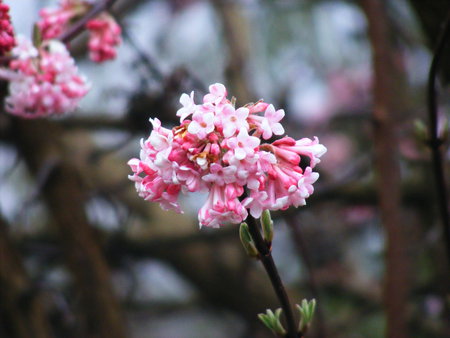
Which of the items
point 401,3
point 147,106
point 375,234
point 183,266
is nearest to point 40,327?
point 147,106

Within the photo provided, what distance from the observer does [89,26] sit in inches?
43.2

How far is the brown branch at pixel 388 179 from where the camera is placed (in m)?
1.28

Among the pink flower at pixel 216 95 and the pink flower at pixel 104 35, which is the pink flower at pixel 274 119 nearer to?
the pink flower at pixel 216 95

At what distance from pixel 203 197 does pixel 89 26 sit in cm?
167

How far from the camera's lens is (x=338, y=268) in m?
2.58

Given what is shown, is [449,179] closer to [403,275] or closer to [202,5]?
[403,275]

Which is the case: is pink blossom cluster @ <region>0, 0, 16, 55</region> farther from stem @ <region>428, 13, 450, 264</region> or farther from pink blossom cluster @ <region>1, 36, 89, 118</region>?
stem @ <region>428, 13, 450, 264</region>

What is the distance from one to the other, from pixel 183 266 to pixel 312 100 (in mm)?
1530

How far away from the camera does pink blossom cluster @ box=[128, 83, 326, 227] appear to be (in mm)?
630

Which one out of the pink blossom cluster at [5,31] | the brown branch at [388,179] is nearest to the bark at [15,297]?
the pink blossom cluster at [5,31]

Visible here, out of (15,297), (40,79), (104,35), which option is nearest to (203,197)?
(15,297)

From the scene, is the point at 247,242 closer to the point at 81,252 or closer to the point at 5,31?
the point at 5,31

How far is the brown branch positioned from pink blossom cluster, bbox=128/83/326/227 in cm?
70

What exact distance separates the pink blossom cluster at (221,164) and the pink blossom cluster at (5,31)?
37 cm
